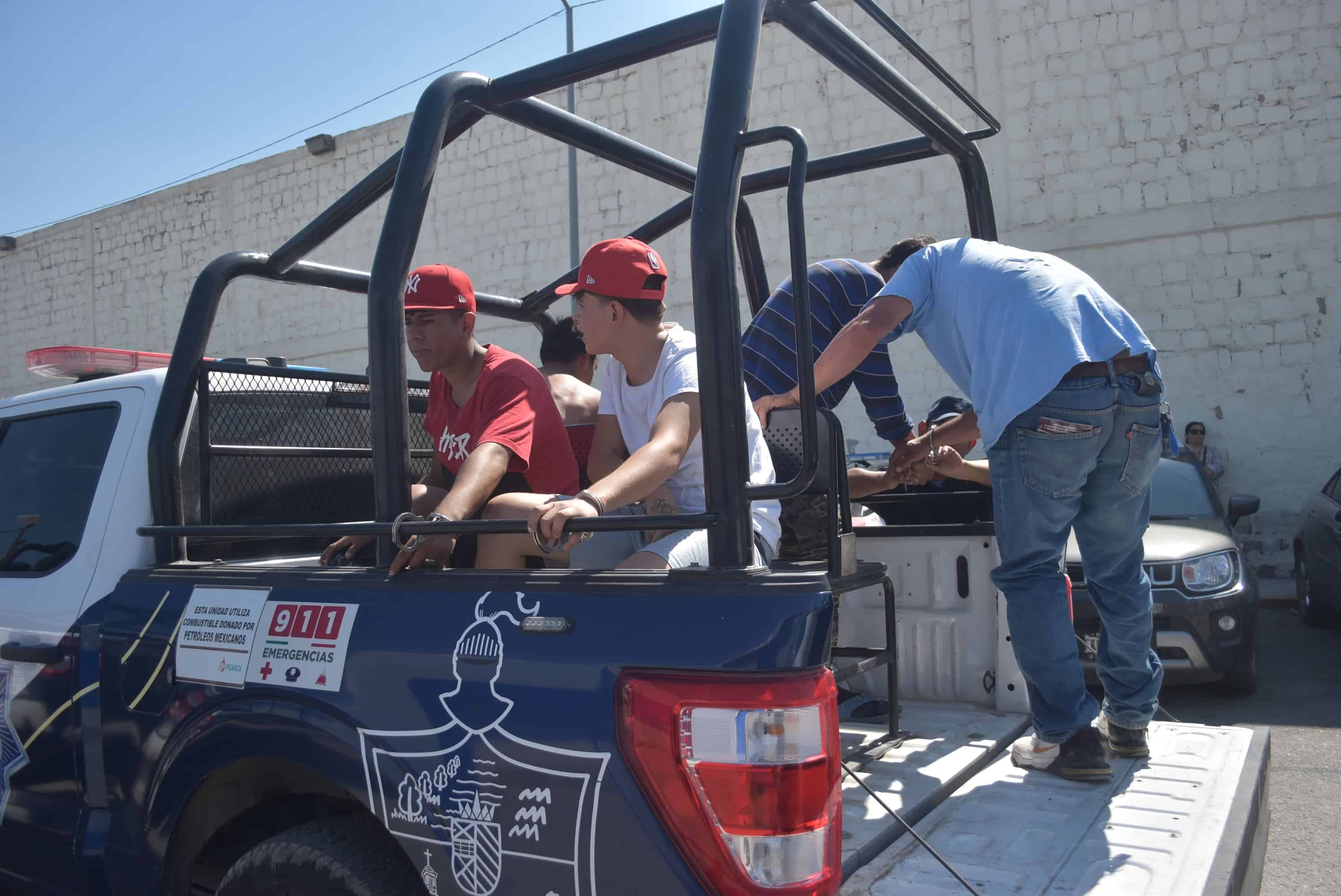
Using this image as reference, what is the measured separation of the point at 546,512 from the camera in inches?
70.8

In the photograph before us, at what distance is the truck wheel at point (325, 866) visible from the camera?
179cm

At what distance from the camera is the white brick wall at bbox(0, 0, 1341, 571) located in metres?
9.96

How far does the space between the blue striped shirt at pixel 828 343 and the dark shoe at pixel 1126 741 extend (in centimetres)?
130

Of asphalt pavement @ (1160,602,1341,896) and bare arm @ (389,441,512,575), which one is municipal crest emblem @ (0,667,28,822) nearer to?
bare arm @ (389,441,512,575)

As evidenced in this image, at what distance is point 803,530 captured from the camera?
2473mm

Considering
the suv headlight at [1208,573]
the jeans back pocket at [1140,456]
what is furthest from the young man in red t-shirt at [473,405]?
the suv headlight at [1208,573]

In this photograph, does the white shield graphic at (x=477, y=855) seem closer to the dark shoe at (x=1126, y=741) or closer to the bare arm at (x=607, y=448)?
the bare arm at (x=607, y=448)

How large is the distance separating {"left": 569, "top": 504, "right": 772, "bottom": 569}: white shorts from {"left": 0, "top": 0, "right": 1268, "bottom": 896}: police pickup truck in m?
0.27

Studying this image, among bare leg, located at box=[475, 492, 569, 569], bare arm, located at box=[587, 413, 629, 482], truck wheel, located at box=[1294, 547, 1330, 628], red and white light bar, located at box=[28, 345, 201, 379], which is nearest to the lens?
bare leg, located at box=[475, 492, 569, 569]

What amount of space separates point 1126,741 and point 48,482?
3061mm

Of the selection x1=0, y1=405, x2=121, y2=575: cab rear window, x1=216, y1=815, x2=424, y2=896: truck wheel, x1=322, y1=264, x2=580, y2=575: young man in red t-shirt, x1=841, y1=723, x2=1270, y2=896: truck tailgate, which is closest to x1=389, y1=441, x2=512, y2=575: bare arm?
x1=322, y1=264, x2=580, y2=575: young man in red t-shirt

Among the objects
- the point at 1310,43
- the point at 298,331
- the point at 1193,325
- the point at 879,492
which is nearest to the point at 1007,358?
the point at 879,492

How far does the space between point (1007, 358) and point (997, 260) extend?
0.30 m

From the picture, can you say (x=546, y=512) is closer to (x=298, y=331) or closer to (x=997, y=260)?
(x=997, y=260)
